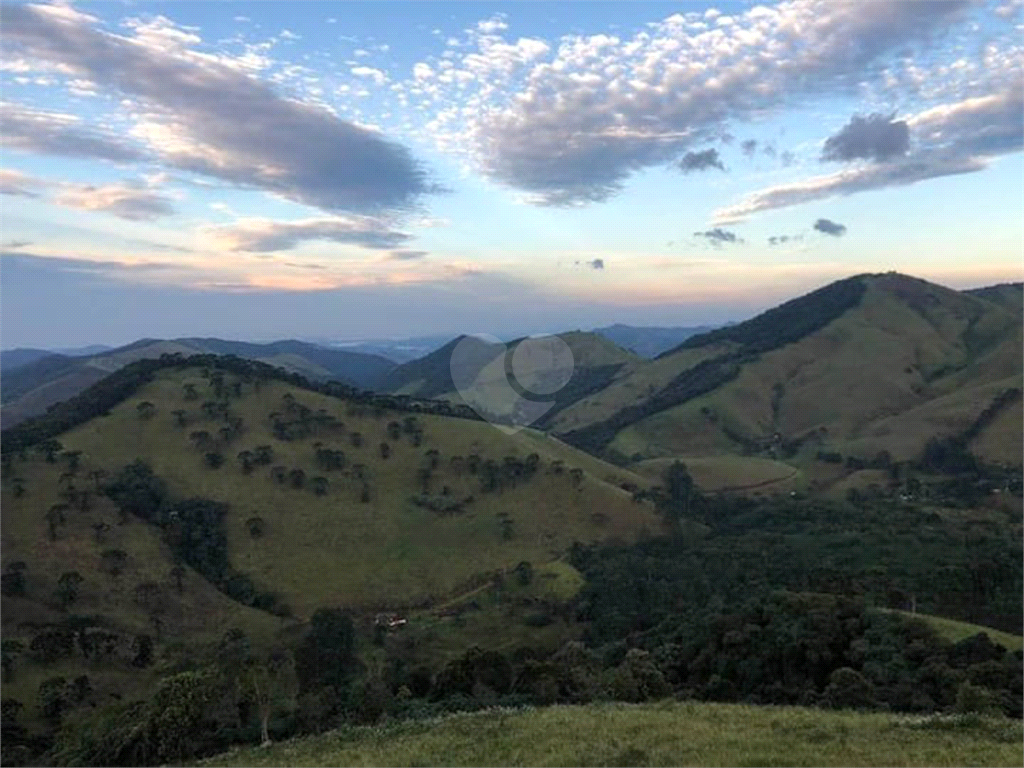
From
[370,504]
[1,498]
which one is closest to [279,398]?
[370,504]

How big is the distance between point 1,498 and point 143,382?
221 ft

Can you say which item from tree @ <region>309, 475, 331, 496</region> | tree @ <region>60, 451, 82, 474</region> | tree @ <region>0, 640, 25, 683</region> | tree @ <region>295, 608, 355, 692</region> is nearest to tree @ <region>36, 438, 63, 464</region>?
tree @ <region>60, 451, 82, 474</region>

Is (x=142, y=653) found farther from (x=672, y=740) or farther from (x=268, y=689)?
(x=672, y=740)

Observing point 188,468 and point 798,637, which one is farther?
point 188,468

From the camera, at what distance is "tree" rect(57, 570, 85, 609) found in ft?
331

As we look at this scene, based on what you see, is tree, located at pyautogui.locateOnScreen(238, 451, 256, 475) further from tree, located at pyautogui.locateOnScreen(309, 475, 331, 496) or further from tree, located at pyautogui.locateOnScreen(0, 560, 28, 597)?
tree, located at pyautogui.locateOnScreen(0, 560, 28, 597)

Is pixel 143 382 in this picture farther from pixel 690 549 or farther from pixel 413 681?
pixel 413 681

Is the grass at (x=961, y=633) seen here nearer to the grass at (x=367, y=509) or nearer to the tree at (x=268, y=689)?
the tree at (x=268, y=689)

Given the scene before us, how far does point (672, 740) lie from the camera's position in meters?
21.3

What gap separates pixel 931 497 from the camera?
586ft

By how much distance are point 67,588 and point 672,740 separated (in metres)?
103

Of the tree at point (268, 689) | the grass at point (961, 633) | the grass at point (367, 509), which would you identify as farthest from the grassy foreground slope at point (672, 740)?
the grass at point (367, 509)

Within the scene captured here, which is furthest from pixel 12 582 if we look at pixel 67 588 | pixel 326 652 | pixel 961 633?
pixel 961 633

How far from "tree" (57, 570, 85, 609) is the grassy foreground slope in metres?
87.6
